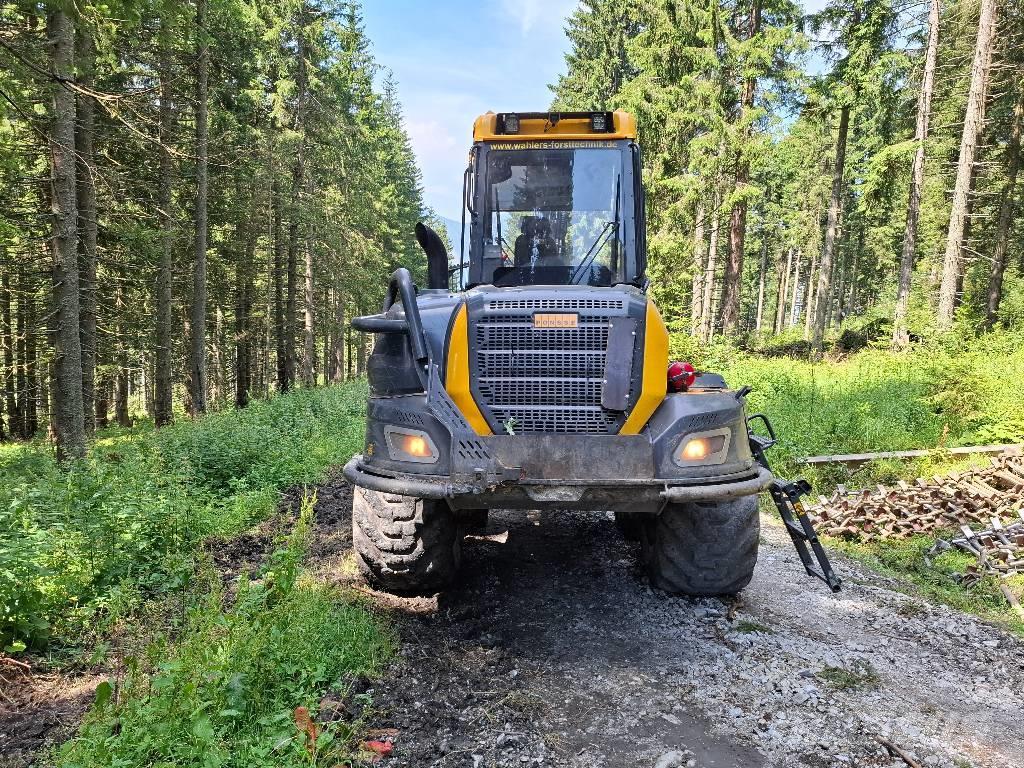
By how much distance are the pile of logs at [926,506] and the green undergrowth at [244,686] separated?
523cm

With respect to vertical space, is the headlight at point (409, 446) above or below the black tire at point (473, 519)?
above

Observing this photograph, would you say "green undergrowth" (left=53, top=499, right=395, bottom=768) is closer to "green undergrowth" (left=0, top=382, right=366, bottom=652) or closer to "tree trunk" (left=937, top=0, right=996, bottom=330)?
"green undergrowth" (left=0, top=382, right=366, bottom=652)

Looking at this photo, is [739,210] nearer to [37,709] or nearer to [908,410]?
[908,410]

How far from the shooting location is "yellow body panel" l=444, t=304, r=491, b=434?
143 inches

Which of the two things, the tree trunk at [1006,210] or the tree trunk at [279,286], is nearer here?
the tree trunk at [1006,210]

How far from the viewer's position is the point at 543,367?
368 cm

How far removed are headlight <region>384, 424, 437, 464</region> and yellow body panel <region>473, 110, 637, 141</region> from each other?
2.81 meters

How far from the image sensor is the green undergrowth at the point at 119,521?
375 cm

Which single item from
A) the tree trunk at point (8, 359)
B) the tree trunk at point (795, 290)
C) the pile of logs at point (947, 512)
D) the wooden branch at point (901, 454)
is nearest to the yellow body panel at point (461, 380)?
the pile of logs at point (947, 512)

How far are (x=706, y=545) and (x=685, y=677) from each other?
89 centimetres

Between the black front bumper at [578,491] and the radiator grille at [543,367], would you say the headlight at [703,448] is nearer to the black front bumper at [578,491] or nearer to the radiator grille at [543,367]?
the black front bumper at [578,491]

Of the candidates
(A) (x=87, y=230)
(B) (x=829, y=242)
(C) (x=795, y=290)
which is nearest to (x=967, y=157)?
(B) (x=829, y=242)

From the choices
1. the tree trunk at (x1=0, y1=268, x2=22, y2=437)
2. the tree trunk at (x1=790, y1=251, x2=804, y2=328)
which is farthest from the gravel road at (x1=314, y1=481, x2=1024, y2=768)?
the tree trunk at (x1=790, y1=251, x2=804, y2=328)

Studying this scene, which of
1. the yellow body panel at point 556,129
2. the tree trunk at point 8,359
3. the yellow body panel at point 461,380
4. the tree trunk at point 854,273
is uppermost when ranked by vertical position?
the tree trunk at point 854,273
